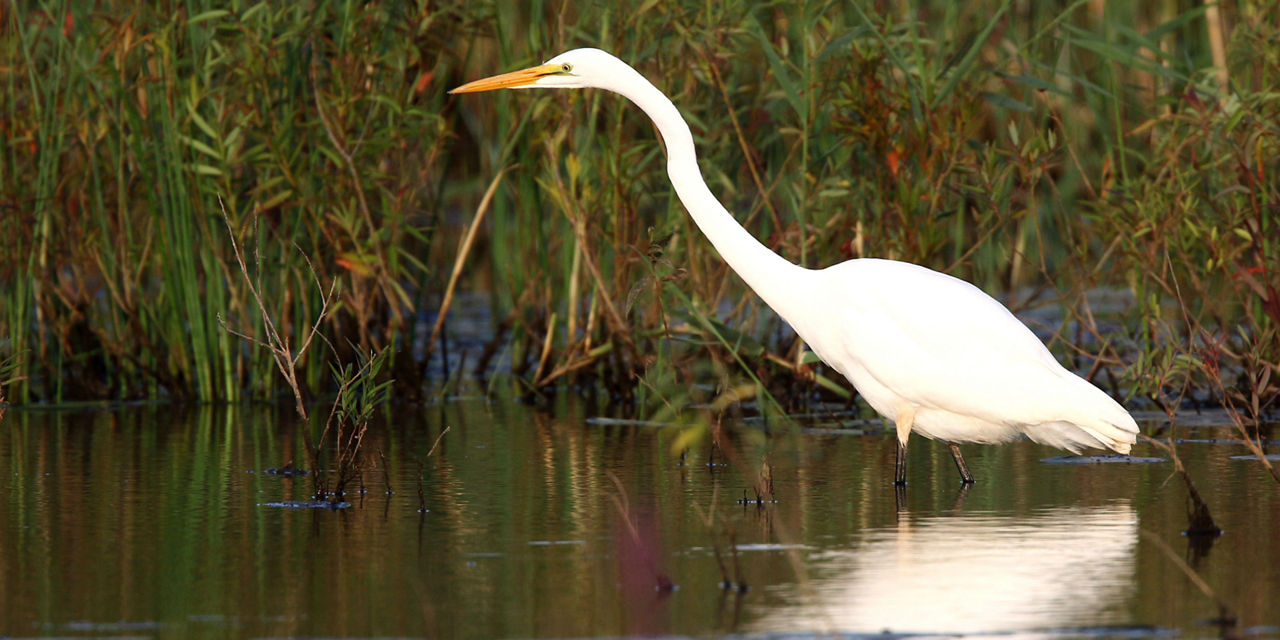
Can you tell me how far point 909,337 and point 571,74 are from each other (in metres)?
1.40

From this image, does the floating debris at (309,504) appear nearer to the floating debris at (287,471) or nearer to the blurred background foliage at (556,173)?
the floating debris at (287,471)

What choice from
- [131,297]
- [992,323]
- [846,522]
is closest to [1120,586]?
[846,522]

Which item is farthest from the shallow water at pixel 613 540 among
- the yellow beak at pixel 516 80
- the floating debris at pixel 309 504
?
the yellow beak at pixel 516 80

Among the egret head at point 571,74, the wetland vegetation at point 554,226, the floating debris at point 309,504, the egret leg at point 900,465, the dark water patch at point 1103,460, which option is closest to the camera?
the floating debris at point 309,504

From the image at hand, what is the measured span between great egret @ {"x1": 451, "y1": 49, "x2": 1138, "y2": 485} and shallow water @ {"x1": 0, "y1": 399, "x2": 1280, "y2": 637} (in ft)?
0.72

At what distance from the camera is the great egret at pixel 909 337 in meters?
5.56

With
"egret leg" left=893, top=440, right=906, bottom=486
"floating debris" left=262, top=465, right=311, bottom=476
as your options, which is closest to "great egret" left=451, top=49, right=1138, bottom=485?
"egret leg" left=893, top=440, right=906, bottom=486

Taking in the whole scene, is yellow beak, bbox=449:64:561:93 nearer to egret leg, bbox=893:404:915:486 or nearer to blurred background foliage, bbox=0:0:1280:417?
blurred background foliage, bbox=0:0:1280:417

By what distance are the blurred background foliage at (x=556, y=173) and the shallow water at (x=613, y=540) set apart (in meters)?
0.66

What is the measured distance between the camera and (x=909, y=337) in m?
5.74

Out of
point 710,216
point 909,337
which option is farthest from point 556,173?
point 909,337

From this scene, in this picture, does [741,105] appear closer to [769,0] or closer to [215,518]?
[769,0]

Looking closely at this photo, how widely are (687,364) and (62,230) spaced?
268cm

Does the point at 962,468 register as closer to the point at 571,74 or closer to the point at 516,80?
the point at 571,74
